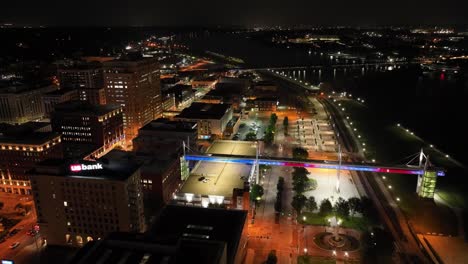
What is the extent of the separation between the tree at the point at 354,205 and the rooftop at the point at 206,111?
29.6 m

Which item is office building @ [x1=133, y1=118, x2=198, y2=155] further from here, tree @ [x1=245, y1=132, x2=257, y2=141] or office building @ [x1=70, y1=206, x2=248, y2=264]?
office building @ [x1=70, y1=206, x2=248, y2=264]

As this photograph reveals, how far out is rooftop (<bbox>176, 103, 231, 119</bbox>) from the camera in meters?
63.9

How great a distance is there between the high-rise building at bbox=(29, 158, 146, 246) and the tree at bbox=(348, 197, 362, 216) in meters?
20.1

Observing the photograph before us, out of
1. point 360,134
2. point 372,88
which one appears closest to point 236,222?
point 360,134

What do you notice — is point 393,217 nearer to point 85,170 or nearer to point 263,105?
point 85,170

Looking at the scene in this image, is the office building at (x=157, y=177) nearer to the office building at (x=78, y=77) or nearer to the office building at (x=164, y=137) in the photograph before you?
the office building at (x=164, y=137)

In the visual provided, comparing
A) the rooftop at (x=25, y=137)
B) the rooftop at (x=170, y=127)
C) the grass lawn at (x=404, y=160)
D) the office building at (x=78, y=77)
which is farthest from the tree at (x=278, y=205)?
the office building at (x=78, y=77)

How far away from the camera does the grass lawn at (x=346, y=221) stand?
35906mm

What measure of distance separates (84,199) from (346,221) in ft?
76.8

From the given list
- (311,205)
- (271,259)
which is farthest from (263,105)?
(271,259)

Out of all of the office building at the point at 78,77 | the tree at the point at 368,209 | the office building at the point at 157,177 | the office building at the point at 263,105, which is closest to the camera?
the tree at the point at 368,209

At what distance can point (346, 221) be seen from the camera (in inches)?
1442

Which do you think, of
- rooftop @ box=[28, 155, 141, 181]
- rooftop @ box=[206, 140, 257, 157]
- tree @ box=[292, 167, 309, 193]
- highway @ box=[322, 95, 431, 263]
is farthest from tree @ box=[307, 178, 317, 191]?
rooftop @ box=[28, 155, 141, 181]

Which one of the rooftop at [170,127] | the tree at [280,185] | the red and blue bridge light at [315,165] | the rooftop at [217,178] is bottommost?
the tree at [280,185]
